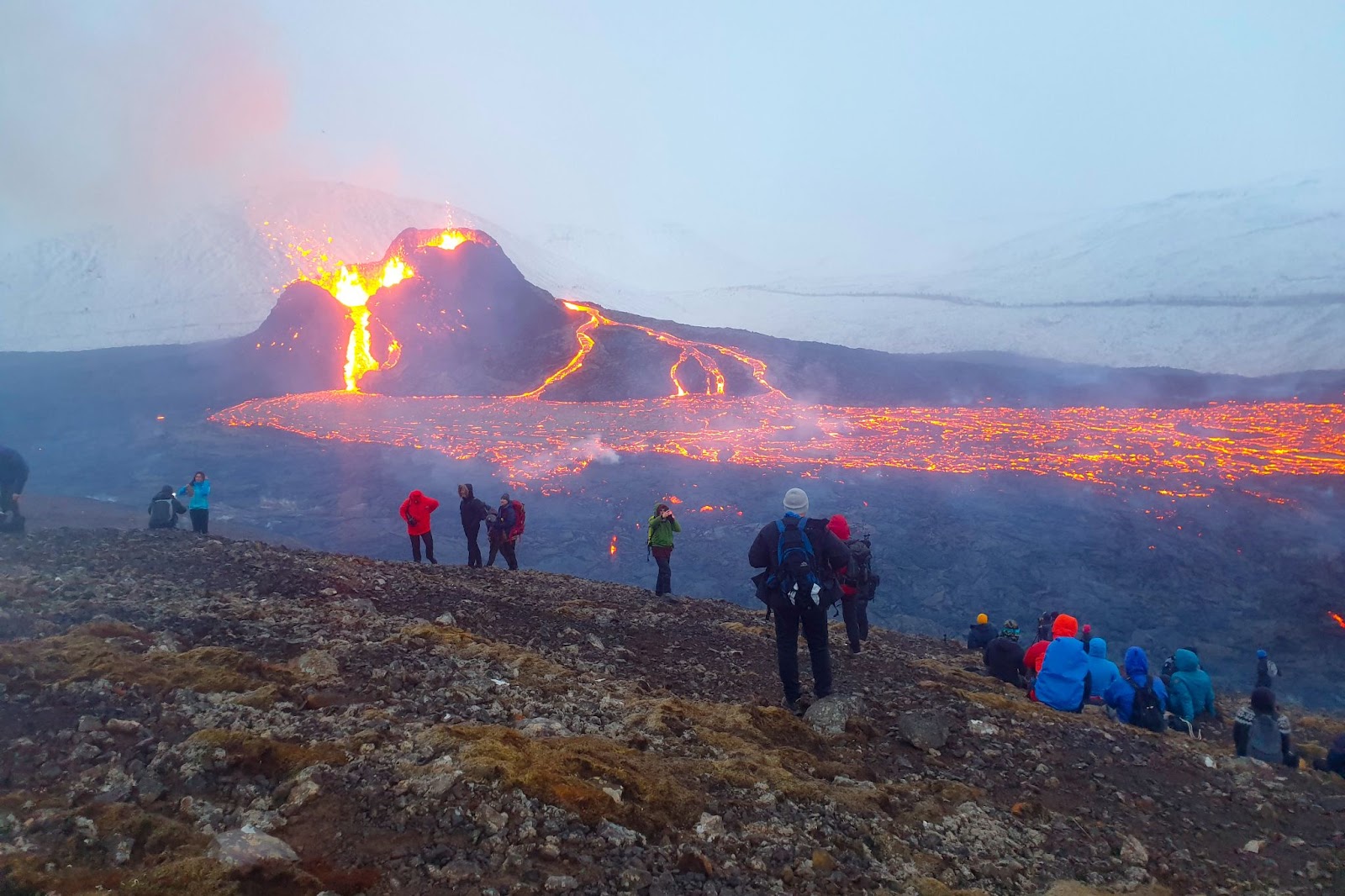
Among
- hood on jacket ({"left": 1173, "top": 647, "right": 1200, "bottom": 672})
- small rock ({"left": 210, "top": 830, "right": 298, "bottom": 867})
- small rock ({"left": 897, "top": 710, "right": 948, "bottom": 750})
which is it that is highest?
small rock ({"left": 210, "top": 830, "right": 298, "bottom": 867})

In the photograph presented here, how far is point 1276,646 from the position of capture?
1872 cm

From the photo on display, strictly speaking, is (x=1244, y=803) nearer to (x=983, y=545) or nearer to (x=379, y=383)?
(x=983, y=545)

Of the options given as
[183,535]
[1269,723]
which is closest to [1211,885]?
[1269,723]

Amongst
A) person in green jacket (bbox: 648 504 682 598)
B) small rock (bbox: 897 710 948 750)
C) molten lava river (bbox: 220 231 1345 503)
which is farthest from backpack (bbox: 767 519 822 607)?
molten lava river (bbox: 220 231 1345 503)

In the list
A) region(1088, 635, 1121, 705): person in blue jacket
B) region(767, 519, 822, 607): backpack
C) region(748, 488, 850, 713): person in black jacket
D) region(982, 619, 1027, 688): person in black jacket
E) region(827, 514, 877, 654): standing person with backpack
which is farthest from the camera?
region(982, 619, 1027, 688): person in black jacket

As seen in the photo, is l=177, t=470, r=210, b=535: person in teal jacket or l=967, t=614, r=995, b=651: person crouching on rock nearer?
l=967, t=614, r=995, b=651: person crouching on rock

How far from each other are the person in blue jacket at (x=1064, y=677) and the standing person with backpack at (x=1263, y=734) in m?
1.56

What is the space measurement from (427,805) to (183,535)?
11916mm

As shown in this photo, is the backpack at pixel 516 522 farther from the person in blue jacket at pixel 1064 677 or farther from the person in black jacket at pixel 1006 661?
the person in blue jacket at pixel 1064 677

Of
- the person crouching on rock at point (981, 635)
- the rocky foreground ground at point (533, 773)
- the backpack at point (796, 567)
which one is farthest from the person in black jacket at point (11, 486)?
the person crouching on rock at point (981, 635)

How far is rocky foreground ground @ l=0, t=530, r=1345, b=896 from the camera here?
385 centimetres

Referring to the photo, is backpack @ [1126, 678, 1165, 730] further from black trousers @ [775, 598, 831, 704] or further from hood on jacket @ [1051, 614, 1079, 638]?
black trousers @ [775, 598, 831, 704]

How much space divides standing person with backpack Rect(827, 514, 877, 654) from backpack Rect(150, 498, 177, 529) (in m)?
12.0

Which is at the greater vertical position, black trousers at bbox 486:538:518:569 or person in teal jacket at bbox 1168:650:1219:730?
black trousers at bbox 486:538:518:569
